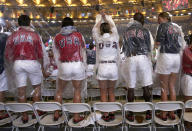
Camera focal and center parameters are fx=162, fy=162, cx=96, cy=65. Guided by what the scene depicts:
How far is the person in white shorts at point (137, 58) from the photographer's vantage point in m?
2.64

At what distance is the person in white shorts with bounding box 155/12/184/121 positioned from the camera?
267 centimetres

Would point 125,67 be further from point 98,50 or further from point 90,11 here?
point 90,11

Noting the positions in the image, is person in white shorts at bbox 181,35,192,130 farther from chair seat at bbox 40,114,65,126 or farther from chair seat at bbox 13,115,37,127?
chair seat at bbox 13,115,37,127

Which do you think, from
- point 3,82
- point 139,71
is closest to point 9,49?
point 3,82

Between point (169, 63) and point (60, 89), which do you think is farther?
point (60, 89)

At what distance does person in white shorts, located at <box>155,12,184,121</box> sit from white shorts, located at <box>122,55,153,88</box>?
248 millimetres

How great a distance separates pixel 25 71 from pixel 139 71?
1.93 metres

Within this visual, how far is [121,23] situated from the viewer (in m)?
4.47

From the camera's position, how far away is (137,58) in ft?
8.69

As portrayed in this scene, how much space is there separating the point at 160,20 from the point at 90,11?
3.17 m

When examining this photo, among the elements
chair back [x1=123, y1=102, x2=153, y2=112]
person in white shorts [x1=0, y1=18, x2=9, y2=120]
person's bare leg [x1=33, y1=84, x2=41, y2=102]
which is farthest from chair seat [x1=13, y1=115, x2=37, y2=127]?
chair back [x1=123, y1=102, x2=153, y2=112]

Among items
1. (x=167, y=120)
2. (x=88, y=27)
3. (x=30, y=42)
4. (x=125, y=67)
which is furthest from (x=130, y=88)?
(x=88, y=27)

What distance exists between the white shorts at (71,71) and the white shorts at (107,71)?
0.32m

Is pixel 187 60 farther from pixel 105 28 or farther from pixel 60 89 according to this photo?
pixel 60 89
